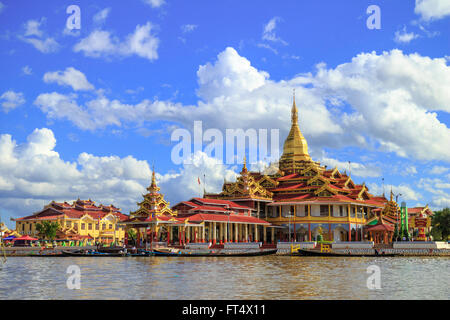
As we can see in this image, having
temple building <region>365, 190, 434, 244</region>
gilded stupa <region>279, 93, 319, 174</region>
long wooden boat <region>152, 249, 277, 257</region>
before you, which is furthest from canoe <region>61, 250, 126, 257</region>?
gilded stupa <region>279, 93, 319, 174</region>

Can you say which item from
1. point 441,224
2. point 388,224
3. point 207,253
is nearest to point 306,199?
point 388,224

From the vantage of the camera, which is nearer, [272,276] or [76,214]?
[272,276]

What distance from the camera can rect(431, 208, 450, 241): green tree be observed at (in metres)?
73.7

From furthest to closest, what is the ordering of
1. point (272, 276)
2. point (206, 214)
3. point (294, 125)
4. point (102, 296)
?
point (294, 125), point (206, 214), point (272, 276), point (102, 296)

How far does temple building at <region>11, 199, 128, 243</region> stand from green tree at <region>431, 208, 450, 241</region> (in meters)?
48.9

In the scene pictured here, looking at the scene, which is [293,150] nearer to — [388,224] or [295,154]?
[295,154]

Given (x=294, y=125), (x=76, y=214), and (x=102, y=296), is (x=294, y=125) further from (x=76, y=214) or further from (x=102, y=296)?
(x=102, y=296)

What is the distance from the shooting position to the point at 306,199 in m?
74.4

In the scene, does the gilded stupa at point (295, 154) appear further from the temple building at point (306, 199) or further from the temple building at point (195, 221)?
the temple building at point (195, 221)

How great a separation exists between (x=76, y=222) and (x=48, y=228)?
9.20 m

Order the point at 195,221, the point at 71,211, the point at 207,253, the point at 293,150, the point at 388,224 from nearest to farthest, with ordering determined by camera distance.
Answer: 1. the point at 207,253
2. the point at 195,221
3. the point at 388,224
4. the point at 293,150
5. the point at 71,211

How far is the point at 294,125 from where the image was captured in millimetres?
93812
